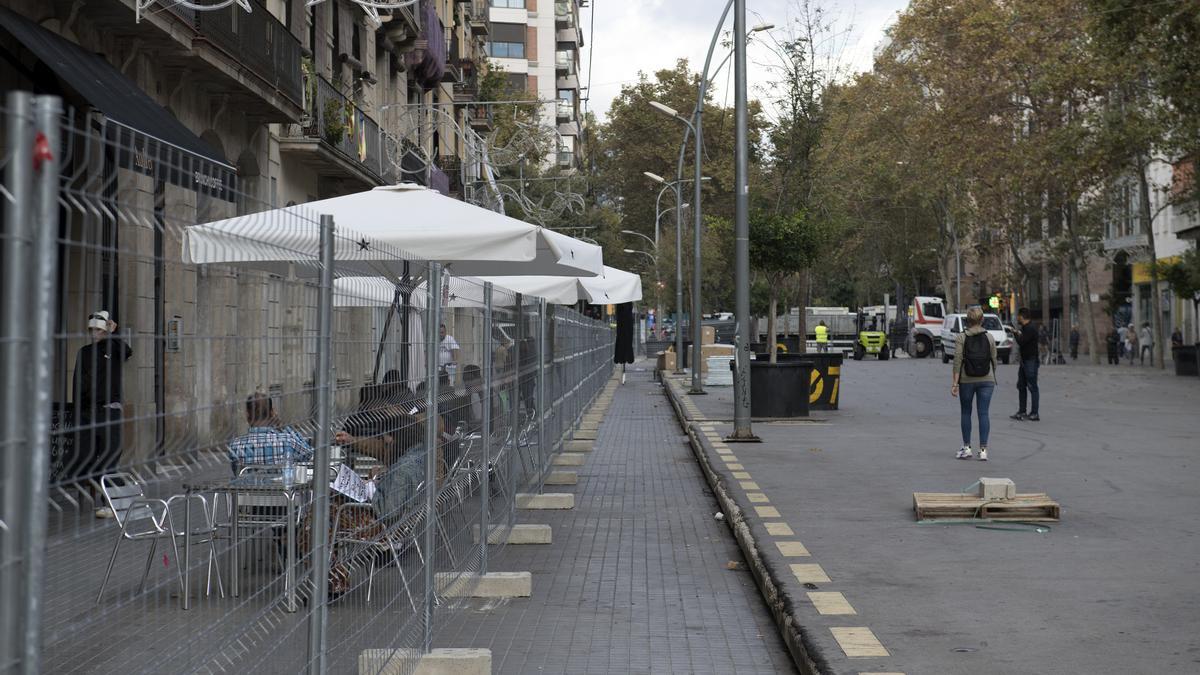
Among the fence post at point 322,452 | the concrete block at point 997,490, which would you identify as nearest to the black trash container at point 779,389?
the concrete block at point 997,490

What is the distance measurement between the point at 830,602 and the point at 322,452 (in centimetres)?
386

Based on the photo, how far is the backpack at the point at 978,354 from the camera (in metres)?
16.7

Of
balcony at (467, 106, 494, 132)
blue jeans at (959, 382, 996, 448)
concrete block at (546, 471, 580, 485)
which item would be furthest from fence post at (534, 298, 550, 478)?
balcony at (467, 106, 494, 132)

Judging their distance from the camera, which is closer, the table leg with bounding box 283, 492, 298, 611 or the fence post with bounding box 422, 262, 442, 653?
A: the table leg with bounding box 283, 492, 298, 611

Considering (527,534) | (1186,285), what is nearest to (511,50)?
(1186,285)

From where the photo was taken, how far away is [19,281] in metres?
2.39

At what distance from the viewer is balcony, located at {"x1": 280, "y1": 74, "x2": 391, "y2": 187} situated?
25484 millimetres

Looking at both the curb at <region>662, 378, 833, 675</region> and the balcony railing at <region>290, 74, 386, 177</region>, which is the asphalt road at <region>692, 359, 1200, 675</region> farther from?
the balcony railing at <region>290, 74, 386, 177</region>

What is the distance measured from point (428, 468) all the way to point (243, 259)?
278 cm

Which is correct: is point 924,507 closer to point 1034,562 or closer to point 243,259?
point 1034,562

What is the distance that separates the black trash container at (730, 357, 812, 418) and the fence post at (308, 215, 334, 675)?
732 inches

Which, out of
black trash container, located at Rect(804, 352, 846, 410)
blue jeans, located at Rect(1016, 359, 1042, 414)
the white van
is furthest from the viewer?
the white van

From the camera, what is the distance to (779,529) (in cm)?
1077

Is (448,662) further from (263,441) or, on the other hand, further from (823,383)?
(823,383)
